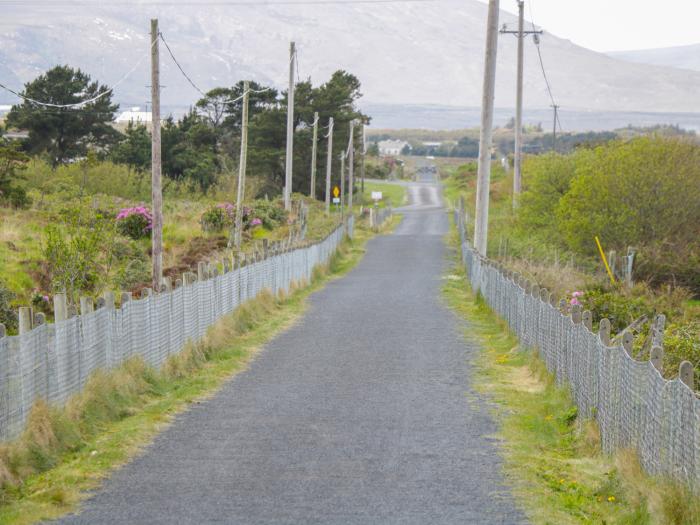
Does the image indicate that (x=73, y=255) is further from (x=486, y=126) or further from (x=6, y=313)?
(x=486, y=126)

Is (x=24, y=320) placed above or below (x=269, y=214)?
above

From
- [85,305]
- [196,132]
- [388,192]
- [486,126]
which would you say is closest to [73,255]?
[85,305]

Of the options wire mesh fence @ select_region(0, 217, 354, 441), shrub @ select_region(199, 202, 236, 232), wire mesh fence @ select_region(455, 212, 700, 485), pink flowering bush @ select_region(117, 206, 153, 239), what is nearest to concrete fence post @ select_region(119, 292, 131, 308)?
wire mesh fence @ select_region(0, 217, 354, 441)

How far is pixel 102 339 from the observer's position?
13.9 metres

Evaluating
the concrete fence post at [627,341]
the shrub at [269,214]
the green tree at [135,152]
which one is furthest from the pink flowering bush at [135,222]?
the concrete fence post at [627,341]

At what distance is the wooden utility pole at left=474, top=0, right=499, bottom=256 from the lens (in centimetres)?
3027

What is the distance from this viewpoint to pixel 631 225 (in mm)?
41531

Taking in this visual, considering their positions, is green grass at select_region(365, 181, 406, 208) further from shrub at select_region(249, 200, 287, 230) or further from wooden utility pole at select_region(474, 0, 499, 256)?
wooden utility pole at select_region(474, 0, 499, 256)

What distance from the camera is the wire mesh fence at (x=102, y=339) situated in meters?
10.9

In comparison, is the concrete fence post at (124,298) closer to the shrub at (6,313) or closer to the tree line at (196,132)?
the shrub at (6,313)

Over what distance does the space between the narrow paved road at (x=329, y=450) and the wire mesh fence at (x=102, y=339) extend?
1178mm

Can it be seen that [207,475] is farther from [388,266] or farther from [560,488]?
[388,266]

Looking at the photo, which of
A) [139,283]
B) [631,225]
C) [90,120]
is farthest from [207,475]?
[90,120]

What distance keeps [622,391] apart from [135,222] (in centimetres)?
3956
